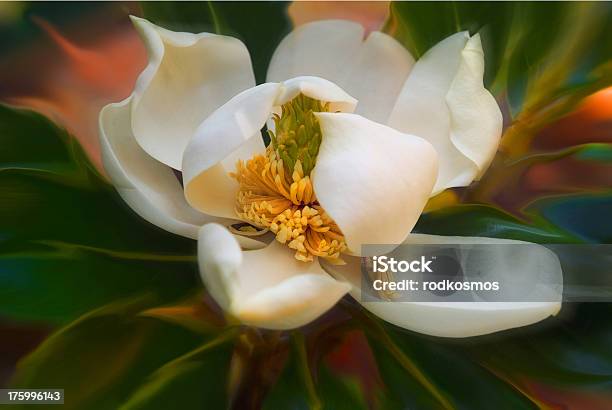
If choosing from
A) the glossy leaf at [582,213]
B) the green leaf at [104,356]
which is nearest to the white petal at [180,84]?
the green leaf at [104,356]

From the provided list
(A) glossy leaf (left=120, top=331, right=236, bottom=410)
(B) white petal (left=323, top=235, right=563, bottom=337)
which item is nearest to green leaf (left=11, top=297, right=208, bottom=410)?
(A) glossy leaf (left=120, top=331, right=236, bottom=410)

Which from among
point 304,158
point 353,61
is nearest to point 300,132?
point 304,158

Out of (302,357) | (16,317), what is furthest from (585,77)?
(16,317)

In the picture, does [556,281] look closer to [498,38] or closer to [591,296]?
[591,296]

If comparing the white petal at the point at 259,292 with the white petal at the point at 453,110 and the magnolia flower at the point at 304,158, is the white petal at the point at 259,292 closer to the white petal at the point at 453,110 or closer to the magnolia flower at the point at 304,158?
the magnolia flower at the point at 304,158

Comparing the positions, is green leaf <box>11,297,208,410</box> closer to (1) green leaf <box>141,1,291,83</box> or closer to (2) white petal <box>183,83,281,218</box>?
(2) white petal <box>183,83,281,218</box>

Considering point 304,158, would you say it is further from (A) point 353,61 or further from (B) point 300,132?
(A) point 353,61
